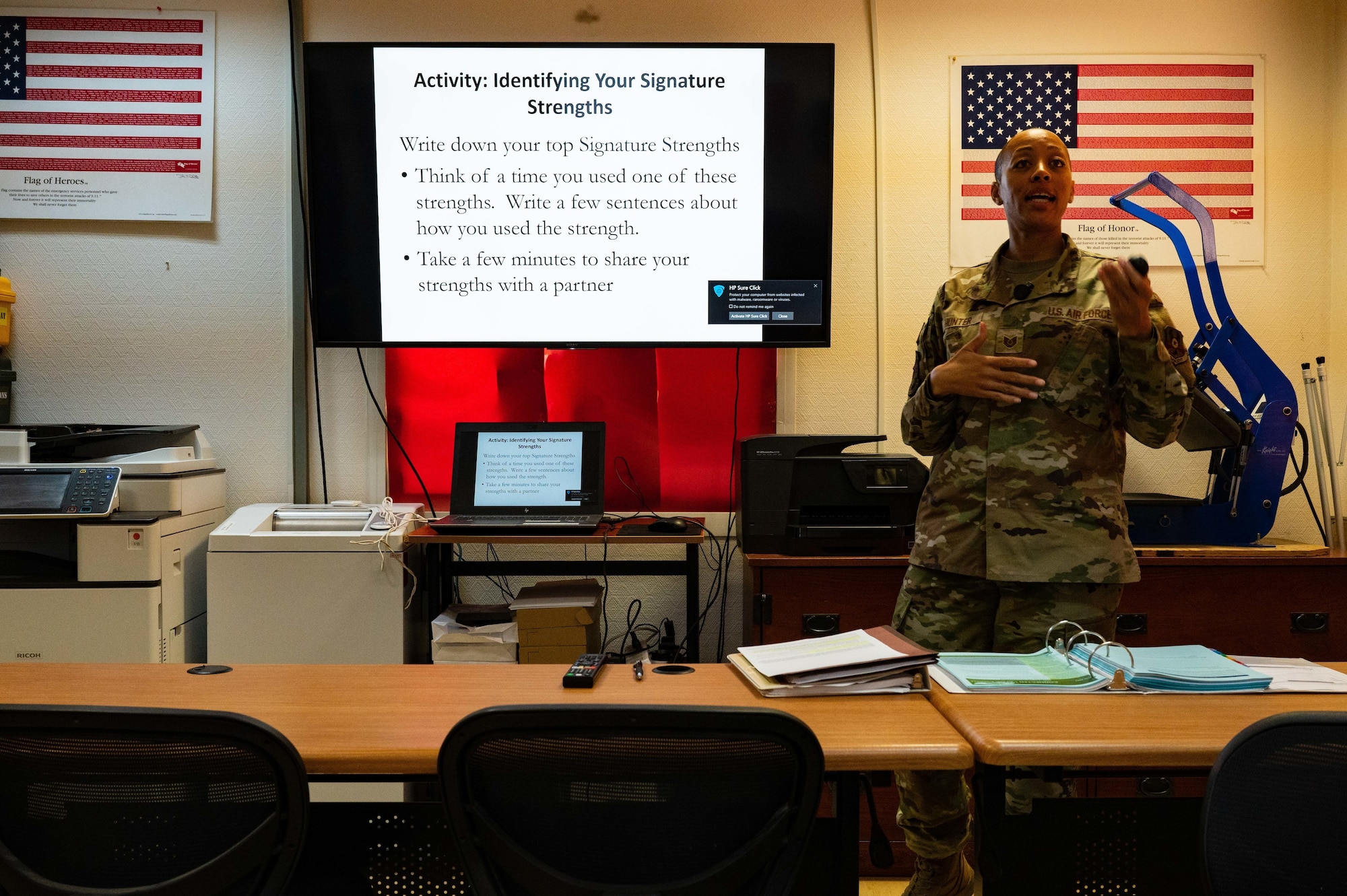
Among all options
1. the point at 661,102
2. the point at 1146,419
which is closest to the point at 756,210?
the point at 661,102

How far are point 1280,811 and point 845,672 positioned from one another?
1.73 feet

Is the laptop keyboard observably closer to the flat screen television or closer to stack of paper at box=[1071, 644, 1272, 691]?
the flat screen television

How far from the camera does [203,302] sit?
9.72 feet

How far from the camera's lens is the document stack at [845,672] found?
1247mm

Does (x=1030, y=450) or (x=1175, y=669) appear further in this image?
(x=1030, y=450)

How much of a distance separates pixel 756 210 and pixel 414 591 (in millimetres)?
1576

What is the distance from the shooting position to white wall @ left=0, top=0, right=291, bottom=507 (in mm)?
2932

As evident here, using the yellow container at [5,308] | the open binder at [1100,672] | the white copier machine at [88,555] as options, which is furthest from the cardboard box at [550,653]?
the yellow container at [5,308]

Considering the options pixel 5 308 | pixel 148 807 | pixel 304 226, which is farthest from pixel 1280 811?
pixel 5 308

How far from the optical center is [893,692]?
49.3 inches

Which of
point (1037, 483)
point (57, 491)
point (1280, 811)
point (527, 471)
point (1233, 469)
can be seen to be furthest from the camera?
point (527, 471)

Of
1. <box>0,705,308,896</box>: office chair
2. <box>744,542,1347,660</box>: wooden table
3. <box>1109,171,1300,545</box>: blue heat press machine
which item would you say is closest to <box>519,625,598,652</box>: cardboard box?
<box>744,542,1347,660</box>: wooden table

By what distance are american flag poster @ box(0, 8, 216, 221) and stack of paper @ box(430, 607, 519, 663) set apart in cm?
167

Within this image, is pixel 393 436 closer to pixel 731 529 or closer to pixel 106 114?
pixel 731 529
